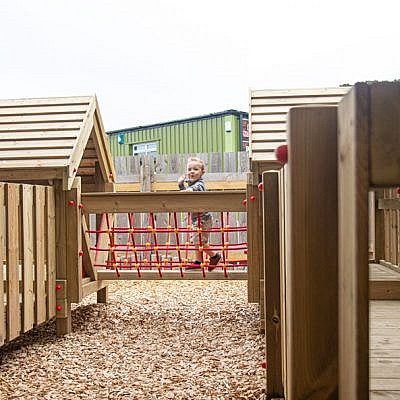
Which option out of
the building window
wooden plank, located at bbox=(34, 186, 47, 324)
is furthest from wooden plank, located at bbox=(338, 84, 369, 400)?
the building window

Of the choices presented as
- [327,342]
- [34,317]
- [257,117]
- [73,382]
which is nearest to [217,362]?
[73,382]

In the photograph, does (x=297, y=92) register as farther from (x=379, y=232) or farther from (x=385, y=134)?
(x=385, y=134)

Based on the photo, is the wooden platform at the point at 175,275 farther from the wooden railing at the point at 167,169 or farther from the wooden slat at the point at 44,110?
the wooden railing at the point at 167,169

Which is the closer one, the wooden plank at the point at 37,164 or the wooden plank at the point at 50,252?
the wooden plank at the point at 50,252

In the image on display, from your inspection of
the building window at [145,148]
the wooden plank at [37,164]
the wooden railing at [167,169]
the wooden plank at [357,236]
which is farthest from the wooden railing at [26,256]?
the building window at [145,148]

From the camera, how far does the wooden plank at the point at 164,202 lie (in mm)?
5375

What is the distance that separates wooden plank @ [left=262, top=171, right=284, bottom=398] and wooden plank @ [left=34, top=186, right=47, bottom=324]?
8.75 ft

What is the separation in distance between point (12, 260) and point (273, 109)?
3.06 m

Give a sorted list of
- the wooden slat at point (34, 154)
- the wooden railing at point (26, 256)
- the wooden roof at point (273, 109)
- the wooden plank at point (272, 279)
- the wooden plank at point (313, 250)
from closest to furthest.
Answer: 1. the wooden plank at point (313, 250)
2. the wooden plank at point (272, 279)
3. the wooden railing at point (26, 256)
4. the wooden slat at point (34, 154)
5. the wooden roof at point (273, 109)

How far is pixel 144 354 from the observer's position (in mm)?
4406

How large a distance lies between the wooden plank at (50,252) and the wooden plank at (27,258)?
0.34 m

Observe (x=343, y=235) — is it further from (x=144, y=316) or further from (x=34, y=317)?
(x=144, y=316)

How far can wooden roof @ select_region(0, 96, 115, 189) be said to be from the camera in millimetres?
5086

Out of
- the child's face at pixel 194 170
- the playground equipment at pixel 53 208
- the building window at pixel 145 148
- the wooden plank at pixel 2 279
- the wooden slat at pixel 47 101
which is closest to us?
the wooden plank at pixel 2 279
